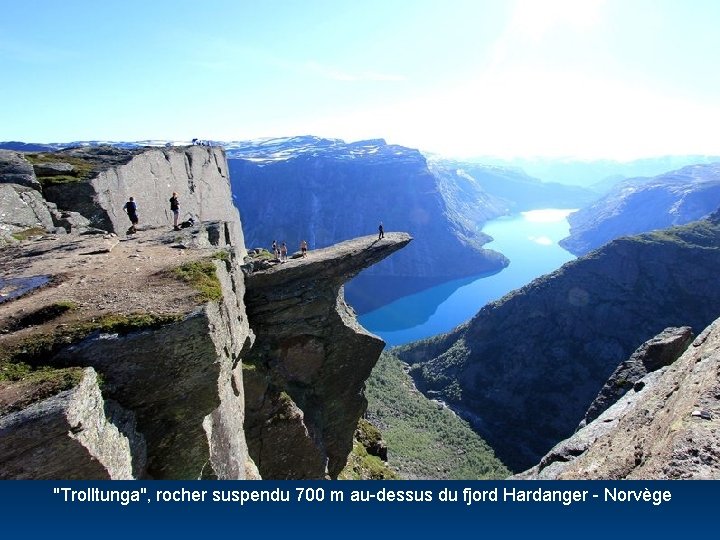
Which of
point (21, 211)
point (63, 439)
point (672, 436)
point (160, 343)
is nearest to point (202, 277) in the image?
point (160, 343)

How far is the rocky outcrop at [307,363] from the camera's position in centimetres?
2205

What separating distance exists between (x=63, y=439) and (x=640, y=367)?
2250 cm

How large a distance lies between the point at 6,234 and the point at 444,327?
572ft

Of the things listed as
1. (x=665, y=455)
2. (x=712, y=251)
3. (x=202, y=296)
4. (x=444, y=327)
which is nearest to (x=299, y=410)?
(x=202, y=296)

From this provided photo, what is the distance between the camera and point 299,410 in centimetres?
2328

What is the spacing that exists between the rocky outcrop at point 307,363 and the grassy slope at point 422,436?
3781 centimetres

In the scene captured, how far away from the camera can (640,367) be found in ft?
69.5

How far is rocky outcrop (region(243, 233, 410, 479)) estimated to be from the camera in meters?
22.0

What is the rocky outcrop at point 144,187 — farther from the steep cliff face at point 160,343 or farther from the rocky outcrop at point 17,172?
the rocky outcrop at point 17,172

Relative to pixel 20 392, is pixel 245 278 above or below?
below

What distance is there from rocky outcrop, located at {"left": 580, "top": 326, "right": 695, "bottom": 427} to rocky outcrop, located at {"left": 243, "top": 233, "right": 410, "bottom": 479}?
462 inches

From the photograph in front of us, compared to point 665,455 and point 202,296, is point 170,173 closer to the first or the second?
point 202,296

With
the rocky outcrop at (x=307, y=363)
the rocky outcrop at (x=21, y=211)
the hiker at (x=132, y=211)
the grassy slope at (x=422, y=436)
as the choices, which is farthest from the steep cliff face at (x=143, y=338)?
the grassy slope at (x=422, y=436)

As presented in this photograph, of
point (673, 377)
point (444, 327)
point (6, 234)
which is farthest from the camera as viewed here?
point (444, 327)
